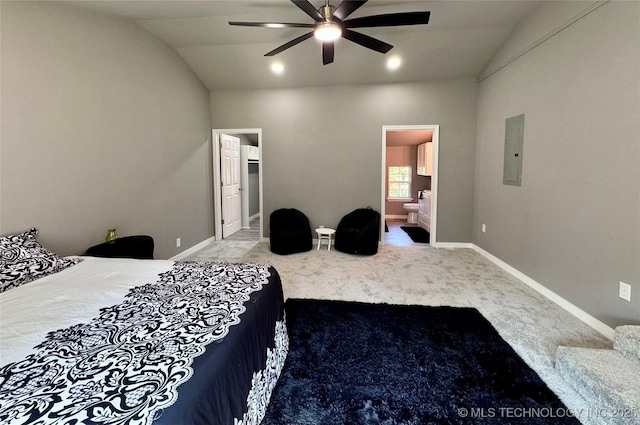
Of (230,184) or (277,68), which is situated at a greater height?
(277,68)

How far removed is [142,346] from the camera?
118 centimetres

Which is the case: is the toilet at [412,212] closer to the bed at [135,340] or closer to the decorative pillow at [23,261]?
the bed at [135,340]

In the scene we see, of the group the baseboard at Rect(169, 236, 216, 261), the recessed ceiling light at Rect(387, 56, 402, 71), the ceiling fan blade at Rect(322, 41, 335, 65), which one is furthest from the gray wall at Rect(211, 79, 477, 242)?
the ceiling fan blade at Rect(322, 41, 335, 65)

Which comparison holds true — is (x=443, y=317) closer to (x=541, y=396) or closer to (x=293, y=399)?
(x=541, y=396)

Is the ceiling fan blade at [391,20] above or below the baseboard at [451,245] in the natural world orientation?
above

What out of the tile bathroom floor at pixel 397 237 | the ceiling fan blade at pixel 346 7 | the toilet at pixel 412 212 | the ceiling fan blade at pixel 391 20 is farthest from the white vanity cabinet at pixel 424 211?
the ceiling fan blade at pixel 346 7

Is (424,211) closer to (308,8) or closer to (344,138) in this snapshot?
(344,138)

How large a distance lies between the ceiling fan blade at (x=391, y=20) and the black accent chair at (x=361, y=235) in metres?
2.84

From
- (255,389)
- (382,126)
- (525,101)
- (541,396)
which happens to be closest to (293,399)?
(255,389)

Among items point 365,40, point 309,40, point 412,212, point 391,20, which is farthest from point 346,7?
point 412,212

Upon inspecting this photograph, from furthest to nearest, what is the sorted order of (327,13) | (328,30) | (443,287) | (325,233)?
(325,233)
(443,287)
(328,30)
(327,13)

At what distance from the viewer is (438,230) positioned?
530 cm

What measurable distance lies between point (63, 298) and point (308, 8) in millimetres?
2682

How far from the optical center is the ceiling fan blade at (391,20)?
2596mm
